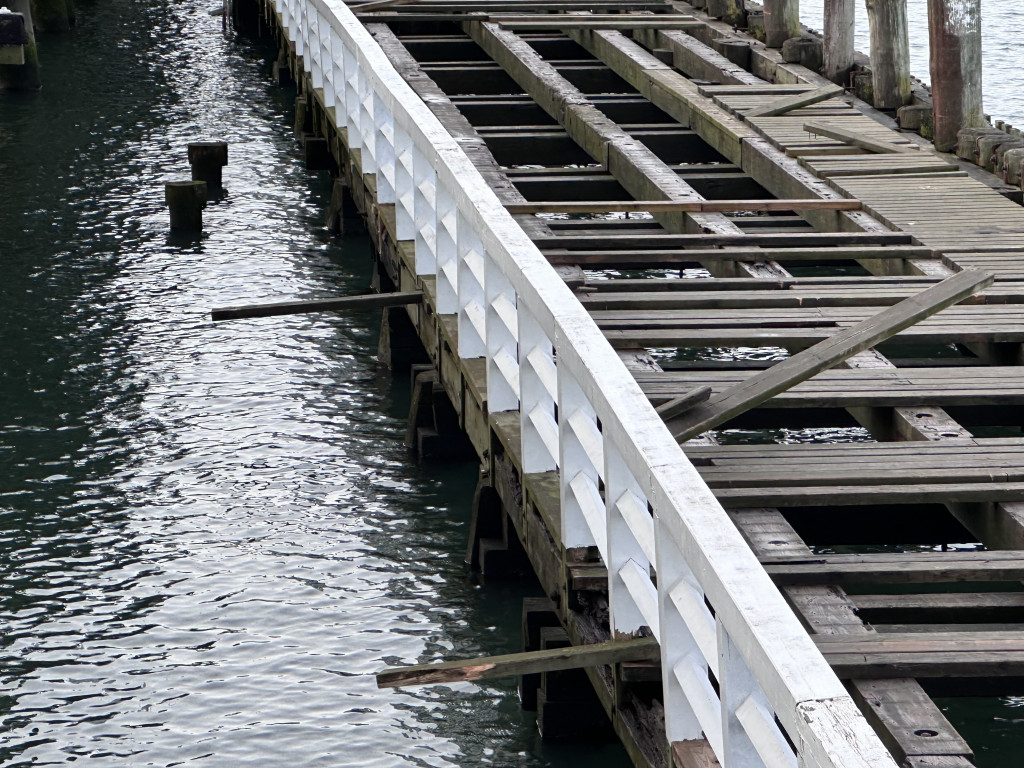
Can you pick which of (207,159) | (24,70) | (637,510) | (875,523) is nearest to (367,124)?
(207,159)

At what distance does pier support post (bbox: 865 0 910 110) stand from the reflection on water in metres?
4.28

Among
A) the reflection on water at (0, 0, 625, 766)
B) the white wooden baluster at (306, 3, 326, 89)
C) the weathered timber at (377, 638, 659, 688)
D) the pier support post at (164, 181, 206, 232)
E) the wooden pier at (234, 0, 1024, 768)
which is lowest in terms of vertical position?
the reflection on water at (0, 0, 625, 766)

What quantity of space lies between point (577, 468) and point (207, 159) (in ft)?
35.1

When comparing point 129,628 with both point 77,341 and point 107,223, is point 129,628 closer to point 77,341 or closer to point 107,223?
point 77,341

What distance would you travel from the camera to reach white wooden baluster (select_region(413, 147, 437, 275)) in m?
9.09

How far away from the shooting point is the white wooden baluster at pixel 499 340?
6762 mm

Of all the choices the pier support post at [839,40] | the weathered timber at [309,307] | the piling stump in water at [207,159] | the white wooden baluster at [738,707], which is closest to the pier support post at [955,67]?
the pier support post at [839,40]

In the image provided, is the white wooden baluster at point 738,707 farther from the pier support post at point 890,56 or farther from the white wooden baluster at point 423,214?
the pier support post at point 890,56

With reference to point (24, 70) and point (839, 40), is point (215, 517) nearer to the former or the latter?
point (839, 40)

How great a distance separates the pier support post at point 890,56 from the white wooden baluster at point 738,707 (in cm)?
940

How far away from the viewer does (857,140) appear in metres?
11.2

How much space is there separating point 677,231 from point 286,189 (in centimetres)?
732

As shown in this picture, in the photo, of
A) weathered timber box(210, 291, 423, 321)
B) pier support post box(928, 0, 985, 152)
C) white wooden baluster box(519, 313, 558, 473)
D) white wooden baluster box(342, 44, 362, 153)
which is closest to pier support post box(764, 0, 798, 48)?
pier support post box(928, 0, 985, 152)

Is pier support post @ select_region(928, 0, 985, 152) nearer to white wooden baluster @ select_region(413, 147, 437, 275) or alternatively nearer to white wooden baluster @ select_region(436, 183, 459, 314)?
white wooden baluster @ select_region(413, 147, 437, 275)
